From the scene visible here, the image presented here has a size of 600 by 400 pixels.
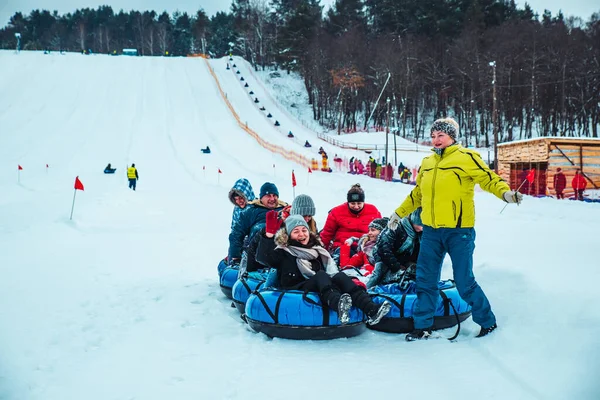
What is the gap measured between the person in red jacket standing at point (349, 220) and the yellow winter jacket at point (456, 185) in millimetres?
2155

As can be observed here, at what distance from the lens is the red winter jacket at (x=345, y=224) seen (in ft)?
19.0

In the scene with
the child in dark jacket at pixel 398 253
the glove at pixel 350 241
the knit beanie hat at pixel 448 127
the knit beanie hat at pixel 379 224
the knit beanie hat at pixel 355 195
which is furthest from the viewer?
the knit beanie hat at pixel 355 195

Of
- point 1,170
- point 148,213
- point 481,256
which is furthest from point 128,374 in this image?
point 1,170

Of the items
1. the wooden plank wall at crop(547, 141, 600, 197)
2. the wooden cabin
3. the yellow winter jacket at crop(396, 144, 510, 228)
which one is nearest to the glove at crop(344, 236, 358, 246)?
the yellow winter jacket at crop(396, 144, 510, 228)

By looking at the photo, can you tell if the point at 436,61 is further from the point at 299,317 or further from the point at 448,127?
the point at 299,317

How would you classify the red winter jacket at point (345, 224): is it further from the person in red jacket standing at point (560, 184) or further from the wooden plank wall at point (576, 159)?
the wooden plank wall at point (576, 159)

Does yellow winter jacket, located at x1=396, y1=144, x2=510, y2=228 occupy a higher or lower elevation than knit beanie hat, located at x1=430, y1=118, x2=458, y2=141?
lower

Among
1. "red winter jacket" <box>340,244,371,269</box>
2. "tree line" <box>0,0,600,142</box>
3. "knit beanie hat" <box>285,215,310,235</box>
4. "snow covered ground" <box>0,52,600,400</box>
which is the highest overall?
"tree line" <box>0,0,600,142</box>

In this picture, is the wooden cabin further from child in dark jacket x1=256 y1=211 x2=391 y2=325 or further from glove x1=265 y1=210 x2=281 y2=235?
glove x1=265 y1=210 x2=281 y2=235

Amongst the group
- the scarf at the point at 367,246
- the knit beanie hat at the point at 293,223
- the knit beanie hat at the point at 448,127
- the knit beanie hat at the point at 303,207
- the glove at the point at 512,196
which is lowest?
the scarf at the point at 367,246

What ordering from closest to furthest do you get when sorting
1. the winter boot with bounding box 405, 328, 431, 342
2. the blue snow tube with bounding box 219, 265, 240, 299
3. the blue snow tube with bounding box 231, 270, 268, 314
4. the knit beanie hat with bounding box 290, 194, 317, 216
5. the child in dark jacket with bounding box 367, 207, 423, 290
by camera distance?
the winter boot with bounding box 405, 328, 431, 342 < the child in dark jacket with bounding box 367, 207, 423, 290 < the blue snow tube with bounding box 231, 270, 268, 314 < the knit beanie hat with bounding box 290, 194, 317, 216 < the blue snow tube with bounding box 219, 265, 240, 299

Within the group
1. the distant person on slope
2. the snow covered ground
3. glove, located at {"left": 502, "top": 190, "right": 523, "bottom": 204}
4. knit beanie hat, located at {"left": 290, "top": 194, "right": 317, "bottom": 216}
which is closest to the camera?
the snow covered ground

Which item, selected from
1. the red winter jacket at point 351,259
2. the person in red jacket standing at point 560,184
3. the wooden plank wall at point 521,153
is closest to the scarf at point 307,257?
the red winter jacket at point 351,259

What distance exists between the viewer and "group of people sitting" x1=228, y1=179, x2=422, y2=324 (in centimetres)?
378
